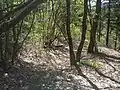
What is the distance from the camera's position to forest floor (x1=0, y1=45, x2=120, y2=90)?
22.7 feet

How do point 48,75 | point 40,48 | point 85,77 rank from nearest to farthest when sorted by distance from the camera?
1. point 48,75
2. point 85,77
3. point 40,48

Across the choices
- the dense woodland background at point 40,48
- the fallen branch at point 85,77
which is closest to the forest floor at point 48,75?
the dense woodland background at point 40,48

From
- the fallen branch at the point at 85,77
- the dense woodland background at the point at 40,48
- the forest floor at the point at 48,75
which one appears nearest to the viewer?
the dense woodland background at the point at 40,48

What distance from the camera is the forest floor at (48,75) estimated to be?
273 inches

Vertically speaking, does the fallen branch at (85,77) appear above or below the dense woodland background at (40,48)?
below

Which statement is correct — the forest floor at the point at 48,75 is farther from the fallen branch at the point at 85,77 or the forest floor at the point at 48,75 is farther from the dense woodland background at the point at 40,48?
the fallen branch at the point at 85,77

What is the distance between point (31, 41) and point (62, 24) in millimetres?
3427

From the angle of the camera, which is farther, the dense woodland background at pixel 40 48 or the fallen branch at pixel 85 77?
the fallen branch at pixel 85 77

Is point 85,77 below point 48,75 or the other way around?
below

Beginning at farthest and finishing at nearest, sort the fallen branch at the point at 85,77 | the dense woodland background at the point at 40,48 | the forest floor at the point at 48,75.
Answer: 1. the fallen branch at the point at 85,77
2. the forest floor at the point at 48,75
3. the dense woodland background at the point at 40,48

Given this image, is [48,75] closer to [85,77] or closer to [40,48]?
[85,77]

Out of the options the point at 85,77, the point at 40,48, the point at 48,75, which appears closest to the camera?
the point at 48,75

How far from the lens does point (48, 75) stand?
7.99 m

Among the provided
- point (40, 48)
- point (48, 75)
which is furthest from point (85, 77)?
point (40, 48)
